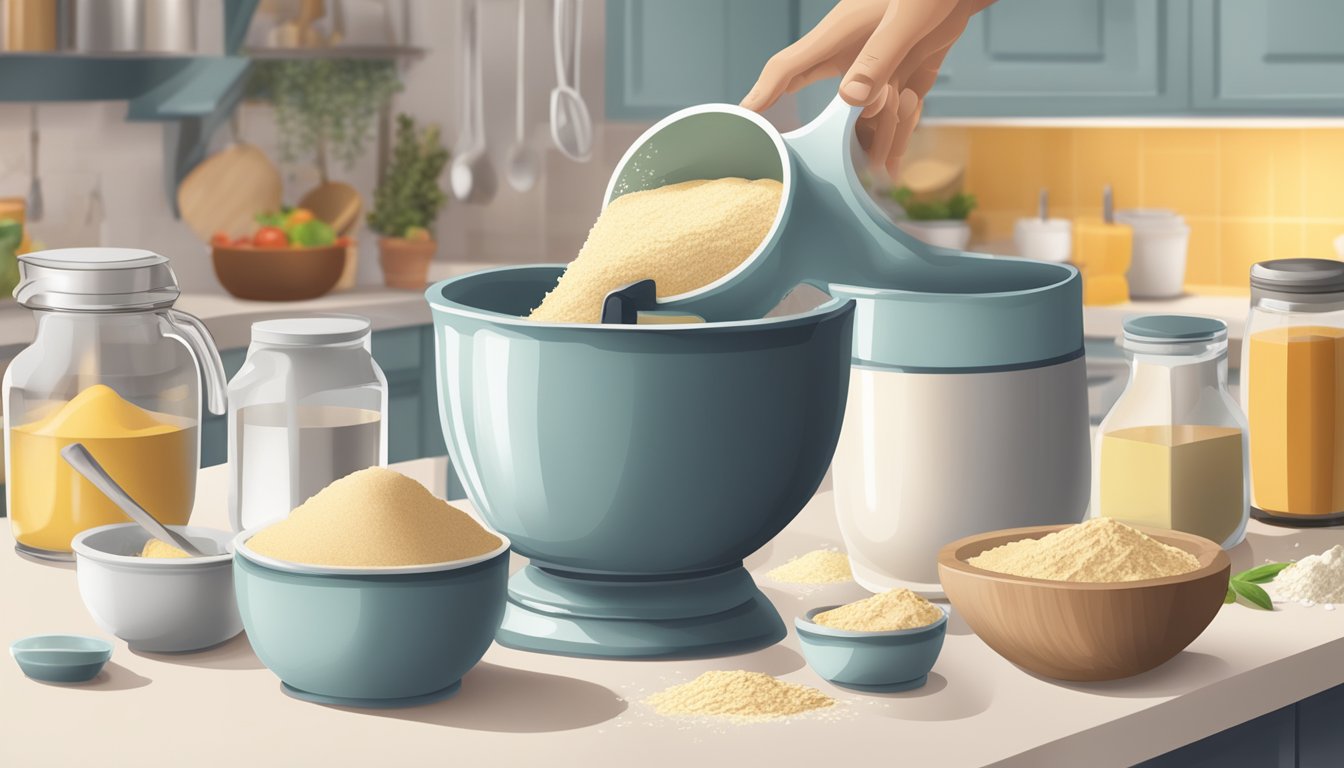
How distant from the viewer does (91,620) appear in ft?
4.00

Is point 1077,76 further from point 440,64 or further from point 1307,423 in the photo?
point 1307,423

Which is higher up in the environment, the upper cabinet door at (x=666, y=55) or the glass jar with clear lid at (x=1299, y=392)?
the upper cabinet door at (x=666, y=55)

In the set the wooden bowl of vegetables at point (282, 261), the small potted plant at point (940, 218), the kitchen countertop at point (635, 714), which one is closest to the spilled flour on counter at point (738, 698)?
the kitchen countertop at point (635, 714)

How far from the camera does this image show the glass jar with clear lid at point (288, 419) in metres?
1.30

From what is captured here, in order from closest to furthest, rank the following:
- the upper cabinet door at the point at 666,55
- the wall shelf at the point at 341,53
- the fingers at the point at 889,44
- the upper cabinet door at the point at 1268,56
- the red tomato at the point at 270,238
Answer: the fingers at the point at 889,44, the upper cabinet door at the point at 1268,56, the red tomato at the point at 270,238, the wall shelf at the point at 341,53, the upper cabinet door at the point at 666,55

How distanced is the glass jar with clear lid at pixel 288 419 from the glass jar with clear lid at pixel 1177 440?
574 mm

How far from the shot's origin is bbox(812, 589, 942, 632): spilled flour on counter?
41.6 inches

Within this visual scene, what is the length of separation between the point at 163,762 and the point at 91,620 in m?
0.32

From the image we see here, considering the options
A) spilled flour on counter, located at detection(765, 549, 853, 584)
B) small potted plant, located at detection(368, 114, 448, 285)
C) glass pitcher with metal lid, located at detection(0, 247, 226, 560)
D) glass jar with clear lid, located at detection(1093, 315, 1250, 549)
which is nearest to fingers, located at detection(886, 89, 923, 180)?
glass jar with clear lid, located at detection(1093, 315, 1250, 549)

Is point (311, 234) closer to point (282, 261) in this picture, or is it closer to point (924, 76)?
point (282, 261)

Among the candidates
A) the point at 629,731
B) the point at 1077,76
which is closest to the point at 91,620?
the point at 629,731

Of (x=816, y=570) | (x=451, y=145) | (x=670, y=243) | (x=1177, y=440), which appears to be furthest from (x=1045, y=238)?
(x=670, y=243)

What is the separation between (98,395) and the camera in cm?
136

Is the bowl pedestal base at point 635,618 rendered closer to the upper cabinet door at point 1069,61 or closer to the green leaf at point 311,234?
the green leaf at point 311,234
